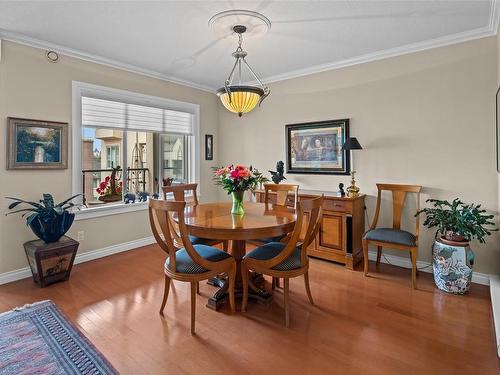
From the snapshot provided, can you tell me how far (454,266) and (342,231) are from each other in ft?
3.72

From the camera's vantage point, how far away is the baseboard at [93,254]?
3125 mm

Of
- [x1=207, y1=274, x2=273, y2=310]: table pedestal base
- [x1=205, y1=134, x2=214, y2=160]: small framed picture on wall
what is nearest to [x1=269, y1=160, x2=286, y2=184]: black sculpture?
[x1=205, y1=134, x2=214, y2=160]: small framed picture on wall

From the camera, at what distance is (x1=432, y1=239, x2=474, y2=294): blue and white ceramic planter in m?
2.75

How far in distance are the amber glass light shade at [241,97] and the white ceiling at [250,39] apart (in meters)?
0.67

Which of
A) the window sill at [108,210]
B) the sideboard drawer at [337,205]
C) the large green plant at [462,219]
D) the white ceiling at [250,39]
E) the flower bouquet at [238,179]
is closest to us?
the white ceiling at [250,39]

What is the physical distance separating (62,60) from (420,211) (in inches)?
174

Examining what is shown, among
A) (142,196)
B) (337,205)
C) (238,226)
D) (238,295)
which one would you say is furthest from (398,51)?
(142,196)

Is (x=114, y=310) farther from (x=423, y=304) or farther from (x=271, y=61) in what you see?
(x=271, y=61)

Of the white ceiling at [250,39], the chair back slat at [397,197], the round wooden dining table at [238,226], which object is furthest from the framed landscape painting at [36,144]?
the chair back slat at [397,197]

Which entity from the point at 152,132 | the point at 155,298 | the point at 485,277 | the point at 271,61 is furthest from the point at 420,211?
the point at 152,132

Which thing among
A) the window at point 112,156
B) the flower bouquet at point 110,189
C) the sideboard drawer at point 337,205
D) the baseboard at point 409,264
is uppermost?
the window at point 112,156

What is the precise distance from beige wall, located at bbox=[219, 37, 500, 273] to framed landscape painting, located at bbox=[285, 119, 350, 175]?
0.37ft

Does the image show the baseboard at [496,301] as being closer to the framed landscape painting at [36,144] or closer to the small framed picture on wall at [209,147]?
the small framed picture on wall at [209,147]

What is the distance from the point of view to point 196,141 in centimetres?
502
